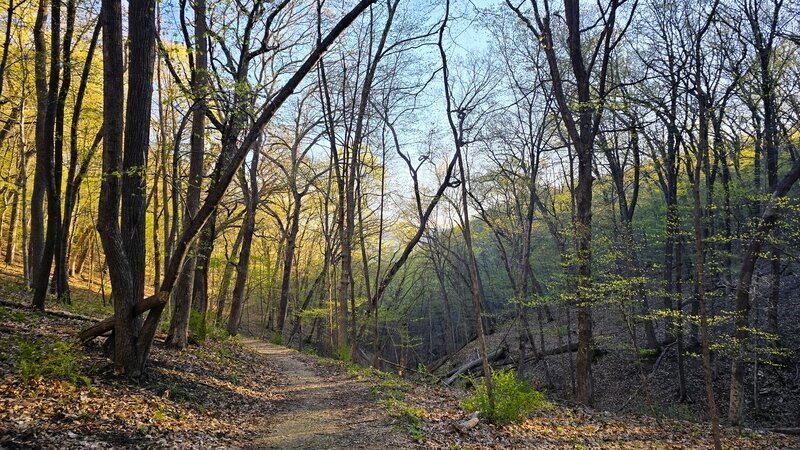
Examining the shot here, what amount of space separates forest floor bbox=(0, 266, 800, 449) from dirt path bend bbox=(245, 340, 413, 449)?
17 mm

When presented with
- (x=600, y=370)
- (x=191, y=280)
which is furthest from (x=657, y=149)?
(x=191, y=280)

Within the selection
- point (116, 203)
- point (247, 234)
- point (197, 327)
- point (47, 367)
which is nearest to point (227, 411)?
point (47, 367)

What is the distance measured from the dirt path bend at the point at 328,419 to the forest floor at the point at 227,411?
17 mm

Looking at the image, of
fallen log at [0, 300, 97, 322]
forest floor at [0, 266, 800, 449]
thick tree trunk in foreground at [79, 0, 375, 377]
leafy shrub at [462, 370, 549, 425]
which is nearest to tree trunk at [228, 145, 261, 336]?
forest floor at [0, 266, 800, 449]

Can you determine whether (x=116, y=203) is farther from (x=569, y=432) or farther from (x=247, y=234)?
(x=247, y=234)

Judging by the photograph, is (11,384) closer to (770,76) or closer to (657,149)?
(770,76)

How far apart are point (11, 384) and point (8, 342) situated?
1.88 meters

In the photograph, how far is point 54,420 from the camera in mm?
4203

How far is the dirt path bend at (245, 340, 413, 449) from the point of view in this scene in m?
5.44

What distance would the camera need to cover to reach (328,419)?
669cm

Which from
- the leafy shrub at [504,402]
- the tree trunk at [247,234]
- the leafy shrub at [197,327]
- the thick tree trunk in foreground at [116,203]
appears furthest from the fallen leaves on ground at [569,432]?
the tree trunk at [247,234]

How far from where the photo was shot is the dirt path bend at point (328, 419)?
17.9 feet

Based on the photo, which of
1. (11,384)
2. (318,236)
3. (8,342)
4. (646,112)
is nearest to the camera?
(11,384)

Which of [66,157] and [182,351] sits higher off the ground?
[66,157]
